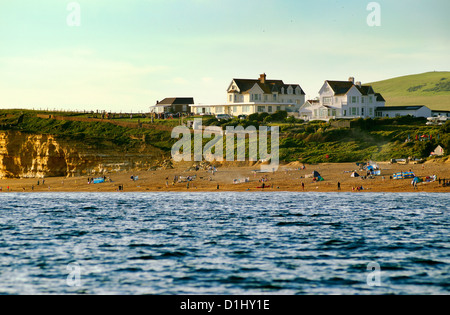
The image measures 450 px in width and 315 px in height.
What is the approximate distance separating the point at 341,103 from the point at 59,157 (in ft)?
177

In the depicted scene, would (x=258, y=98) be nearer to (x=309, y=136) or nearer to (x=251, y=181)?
(x=309, y=136)

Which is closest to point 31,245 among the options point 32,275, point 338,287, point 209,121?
point 32,275

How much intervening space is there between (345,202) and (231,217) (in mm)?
15644

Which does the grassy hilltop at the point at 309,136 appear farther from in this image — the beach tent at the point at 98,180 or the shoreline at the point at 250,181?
the beach tent at the point at 98,180

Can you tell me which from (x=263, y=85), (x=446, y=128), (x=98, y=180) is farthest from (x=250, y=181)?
(x=263, y=85)

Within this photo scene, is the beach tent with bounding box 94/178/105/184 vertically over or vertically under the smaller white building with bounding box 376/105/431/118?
under

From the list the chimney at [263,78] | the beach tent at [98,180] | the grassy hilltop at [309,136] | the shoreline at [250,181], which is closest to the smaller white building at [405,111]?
the grassy hilltop at [309,136]

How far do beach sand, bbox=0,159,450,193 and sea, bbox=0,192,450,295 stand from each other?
567cm

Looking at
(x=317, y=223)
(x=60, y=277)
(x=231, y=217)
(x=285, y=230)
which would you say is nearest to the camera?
(x=60, y=277)

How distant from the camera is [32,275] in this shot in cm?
2920

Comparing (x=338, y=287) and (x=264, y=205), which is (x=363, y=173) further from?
(x=338, y=287)

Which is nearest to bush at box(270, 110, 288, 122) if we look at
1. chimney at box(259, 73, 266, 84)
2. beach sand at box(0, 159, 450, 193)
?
chimney at box(259, 73, 266, 84)

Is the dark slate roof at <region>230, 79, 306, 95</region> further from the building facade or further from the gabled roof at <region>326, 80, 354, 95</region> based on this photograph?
the building facade

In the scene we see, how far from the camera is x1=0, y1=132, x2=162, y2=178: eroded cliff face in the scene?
97250 millimetres
